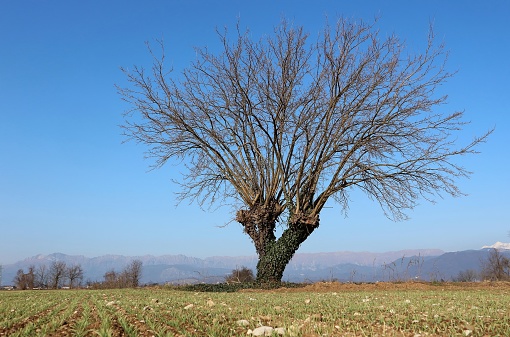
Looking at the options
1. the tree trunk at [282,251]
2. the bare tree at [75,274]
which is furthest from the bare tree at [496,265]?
the bare tree at [75,274]

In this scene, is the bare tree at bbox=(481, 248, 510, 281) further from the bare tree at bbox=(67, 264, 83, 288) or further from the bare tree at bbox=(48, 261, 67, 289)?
the bare tree at bbox=(48, 261, 67, 289)

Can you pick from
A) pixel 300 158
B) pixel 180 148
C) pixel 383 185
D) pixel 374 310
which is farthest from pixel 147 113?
pixel 374 310

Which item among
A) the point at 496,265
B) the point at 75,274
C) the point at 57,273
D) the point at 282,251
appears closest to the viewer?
the point at 282,251

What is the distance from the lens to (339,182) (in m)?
19.7

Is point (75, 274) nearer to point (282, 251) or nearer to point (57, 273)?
point (57, 273)

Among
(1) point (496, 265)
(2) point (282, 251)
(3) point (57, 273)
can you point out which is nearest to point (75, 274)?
(3) point (57, 273)

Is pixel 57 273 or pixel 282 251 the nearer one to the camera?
pixel 282 251

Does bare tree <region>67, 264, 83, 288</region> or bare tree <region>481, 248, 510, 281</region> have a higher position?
bare tree <region>67, 264, 83, 288</region>

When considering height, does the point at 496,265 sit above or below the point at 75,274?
below

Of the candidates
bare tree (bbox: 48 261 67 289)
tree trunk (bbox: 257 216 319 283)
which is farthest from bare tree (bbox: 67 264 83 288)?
tree trunk (bbox: 257 216 319 283)

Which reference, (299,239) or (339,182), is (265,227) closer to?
(299,239)

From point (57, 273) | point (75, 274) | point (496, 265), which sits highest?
point (57, 273)

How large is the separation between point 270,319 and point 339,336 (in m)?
1.17

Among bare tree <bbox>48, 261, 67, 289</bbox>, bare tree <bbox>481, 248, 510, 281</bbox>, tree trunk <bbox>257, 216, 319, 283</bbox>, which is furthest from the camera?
bare tree <bbox>48, 261, 67, 289</bbox>
